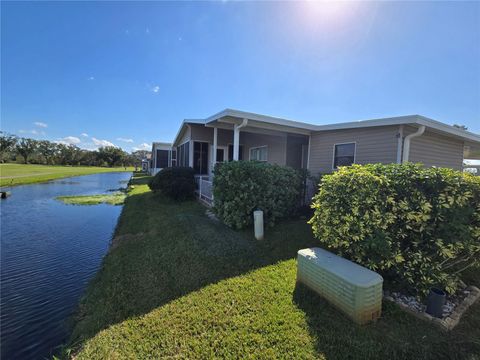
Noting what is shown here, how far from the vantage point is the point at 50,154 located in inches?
2606

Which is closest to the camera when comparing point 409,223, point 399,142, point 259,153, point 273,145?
point 409,223

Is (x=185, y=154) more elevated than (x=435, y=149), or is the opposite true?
(x=435, y=149)

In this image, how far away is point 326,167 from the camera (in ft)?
28.0

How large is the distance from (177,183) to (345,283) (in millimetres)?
8850

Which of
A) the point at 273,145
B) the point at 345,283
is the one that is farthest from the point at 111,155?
the point at 345,283

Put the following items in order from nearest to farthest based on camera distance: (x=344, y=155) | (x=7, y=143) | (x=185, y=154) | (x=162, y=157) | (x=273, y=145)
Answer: (x=344, y=155)
(x=273, y=145)
(x=185, y=154)
(x=162, y=157)
(x=7, y=143)

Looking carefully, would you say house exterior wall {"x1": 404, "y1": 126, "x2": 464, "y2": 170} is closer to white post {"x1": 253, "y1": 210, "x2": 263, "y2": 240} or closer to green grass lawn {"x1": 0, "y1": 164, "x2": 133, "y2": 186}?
white post {"x1": 253, "y1": 210, "x2": 263, "y2": 240}

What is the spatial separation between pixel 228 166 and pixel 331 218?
3.17 m

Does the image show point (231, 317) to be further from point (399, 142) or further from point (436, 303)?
point (399, 142)

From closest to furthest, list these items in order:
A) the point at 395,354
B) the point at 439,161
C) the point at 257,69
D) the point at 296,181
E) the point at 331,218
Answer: the point at 395,354, the point at 331,218, the point at 296,181, the point at 439,161, the point at 257,69

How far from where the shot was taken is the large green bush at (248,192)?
5.74 meters

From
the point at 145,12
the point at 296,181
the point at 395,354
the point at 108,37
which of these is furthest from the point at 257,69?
the point at 395,354

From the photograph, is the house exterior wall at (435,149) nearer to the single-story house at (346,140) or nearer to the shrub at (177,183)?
the single-story house at (346,140)

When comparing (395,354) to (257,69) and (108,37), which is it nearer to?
(257,69)
